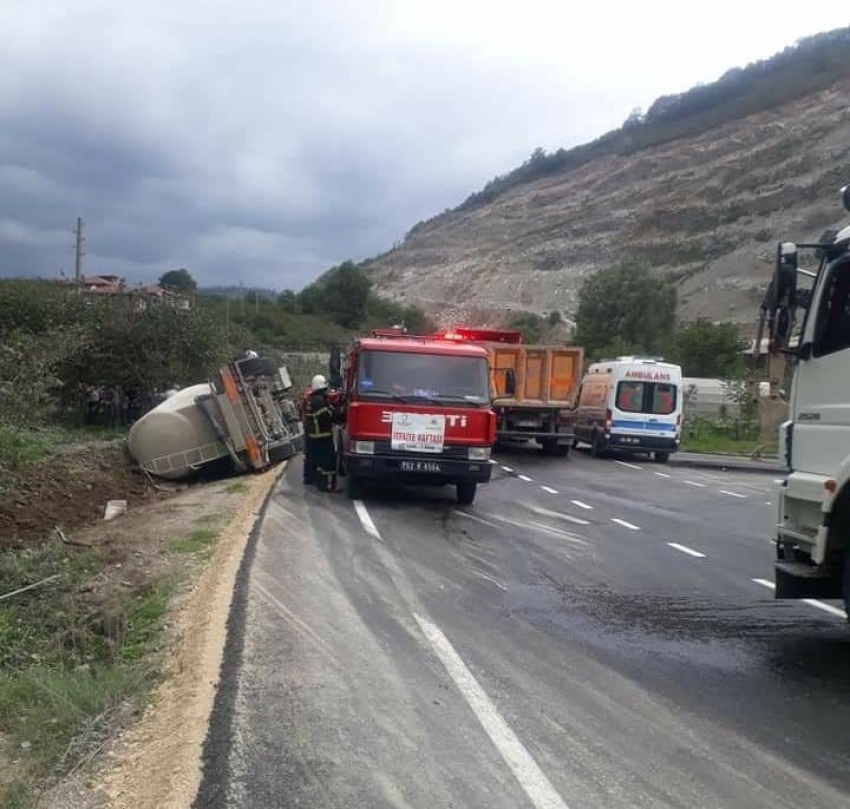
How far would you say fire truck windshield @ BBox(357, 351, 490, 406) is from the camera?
46.3 feet

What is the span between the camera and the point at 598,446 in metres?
27.0

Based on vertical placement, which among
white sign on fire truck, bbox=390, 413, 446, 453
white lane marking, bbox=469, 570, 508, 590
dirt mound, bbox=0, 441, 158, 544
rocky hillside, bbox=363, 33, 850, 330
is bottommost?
dirt mound, bbox=0, 441, 158, 544

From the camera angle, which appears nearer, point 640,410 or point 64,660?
point 64,660

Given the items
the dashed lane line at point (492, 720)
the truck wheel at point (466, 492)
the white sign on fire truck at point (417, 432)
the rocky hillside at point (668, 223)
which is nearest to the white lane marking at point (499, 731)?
the dashed lane line at point (492, 720)

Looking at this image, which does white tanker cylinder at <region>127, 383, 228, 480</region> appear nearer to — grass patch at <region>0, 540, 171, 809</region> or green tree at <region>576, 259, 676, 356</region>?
grass patch at <region>0, 540, 171, 809</region>

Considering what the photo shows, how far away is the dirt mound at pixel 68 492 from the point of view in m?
13.6

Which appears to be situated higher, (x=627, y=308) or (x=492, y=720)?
(x=627, y=308)

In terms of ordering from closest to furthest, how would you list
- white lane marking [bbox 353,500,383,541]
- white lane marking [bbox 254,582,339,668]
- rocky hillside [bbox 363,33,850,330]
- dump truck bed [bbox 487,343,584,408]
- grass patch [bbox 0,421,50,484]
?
white lane marking [bbox 254,582,339,668], white lane marking [bbox 353,500,383,541], grass patch [bbox 0,421,50,484], dump truck bed [bbox 487,343,584,408], rocky hillside [bbox 363,33,850,330]

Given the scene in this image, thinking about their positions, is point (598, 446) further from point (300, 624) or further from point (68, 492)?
point (300, 624)

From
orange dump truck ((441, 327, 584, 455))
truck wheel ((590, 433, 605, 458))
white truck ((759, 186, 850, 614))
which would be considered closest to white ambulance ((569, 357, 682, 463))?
truck wheel ((590, 433, 605, 458))

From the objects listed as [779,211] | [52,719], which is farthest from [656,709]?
[779,211]

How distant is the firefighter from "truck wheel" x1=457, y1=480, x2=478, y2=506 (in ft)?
6.45

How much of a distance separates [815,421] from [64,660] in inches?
219

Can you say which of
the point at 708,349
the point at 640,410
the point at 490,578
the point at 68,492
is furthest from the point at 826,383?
the point at 708,349
